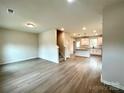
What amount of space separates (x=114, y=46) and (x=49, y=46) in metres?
4.57

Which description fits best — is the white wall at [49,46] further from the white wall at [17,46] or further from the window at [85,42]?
the window at [85,42]

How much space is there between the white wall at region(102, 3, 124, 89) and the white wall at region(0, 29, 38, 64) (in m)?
6.02

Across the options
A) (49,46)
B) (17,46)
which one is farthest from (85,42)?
(17,46)

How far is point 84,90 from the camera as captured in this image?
7.22 ft

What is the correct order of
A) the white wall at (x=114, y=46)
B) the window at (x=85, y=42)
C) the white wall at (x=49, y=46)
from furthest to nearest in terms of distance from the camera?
the window at (x=85, y=42)
the white wall at (x=49, y=46)
the white wall at (x=114, y=46)

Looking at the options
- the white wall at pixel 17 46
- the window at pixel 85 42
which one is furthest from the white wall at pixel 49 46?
the window at pixel 85 42

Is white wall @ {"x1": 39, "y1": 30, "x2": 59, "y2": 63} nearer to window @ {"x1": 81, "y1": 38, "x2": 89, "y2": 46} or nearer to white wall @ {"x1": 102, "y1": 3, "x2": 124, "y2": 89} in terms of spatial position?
white wall @ {"x1": 102, "y1": 3, "x2": 124, "y2": 89}

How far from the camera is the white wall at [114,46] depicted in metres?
2.22

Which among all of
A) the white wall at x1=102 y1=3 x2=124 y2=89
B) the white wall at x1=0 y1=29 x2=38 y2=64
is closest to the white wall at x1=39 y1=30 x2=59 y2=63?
the white wall at x1=0 y1=29 x2=38 y2=64

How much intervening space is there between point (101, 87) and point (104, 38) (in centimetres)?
159

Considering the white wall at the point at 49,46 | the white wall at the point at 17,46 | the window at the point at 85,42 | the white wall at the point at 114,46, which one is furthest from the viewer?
the window at the point at 85,42

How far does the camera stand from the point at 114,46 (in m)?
2.36

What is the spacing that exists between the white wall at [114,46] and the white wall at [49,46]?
346 centimetres

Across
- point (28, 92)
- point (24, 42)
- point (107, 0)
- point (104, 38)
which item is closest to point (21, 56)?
point (24, 42)
